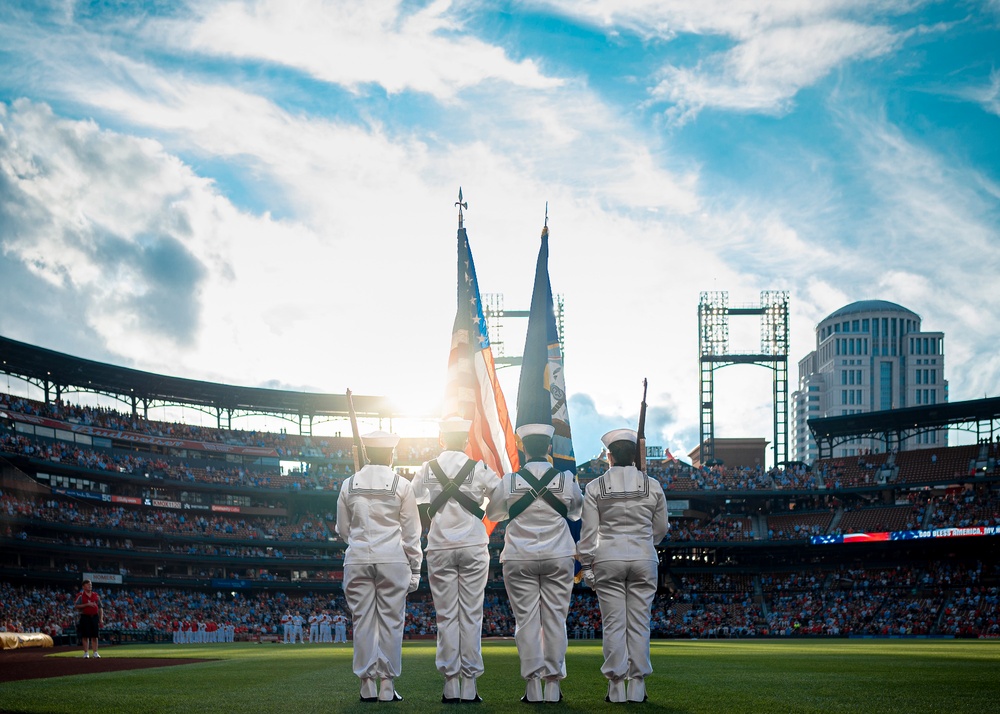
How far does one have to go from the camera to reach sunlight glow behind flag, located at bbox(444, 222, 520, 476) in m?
18.1

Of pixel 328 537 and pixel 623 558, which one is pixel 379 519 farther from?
pixel 328 537

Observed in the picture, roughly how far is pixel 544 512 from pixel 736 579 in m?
60.3

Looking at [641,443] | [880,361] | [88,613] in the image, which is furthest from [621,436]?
[880,361]

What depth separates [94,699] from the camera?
448 inches

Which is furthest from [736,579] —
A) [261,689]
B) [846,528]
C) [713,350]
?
[261,689]

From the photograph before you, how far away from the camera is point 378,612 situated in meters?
10.7

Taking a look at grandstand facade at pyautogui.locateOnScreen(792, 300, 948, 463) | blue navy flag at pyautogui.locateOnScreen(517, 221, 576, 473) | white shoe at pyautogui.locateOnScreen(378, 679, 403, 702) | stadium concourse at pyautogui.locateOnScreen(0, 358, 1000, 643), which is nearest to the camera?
white shoe at pyautogui.locateOnScreen(378, 679, 403, 702)

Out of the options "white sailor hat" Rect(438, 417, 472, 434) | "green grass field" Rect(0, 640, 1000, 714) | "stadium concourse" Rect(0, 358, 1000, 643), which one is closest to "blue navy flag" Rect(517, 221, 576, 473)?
"green grass field" Rect(0, 640, 1000, 714)

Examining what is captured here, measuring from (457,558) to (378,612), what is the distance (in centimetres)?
103

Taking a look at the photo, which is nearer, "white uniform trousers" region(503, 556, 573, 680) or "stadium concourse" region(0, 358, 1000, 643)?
"white uniform trousers" region(503, 556, 573, 680)

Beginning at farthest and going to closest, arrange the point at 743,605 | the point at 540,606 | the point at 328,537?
the point at 328,537
the point at 743,605
the point at 540,606

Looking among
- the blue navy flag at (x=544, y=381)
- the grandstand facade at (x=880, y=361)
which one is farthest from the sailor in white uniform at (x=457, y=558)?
the grandstand facade at (x=880, y=361)

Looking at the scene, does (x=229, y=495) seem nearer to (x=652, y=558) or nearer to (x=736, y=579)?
(x=736, y=579)

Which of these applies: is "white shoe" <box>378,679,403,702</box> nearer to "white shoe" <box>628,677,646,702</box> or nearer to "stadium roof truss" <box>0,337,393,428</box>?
"white shoe" <box>628,677,646,702</box>
